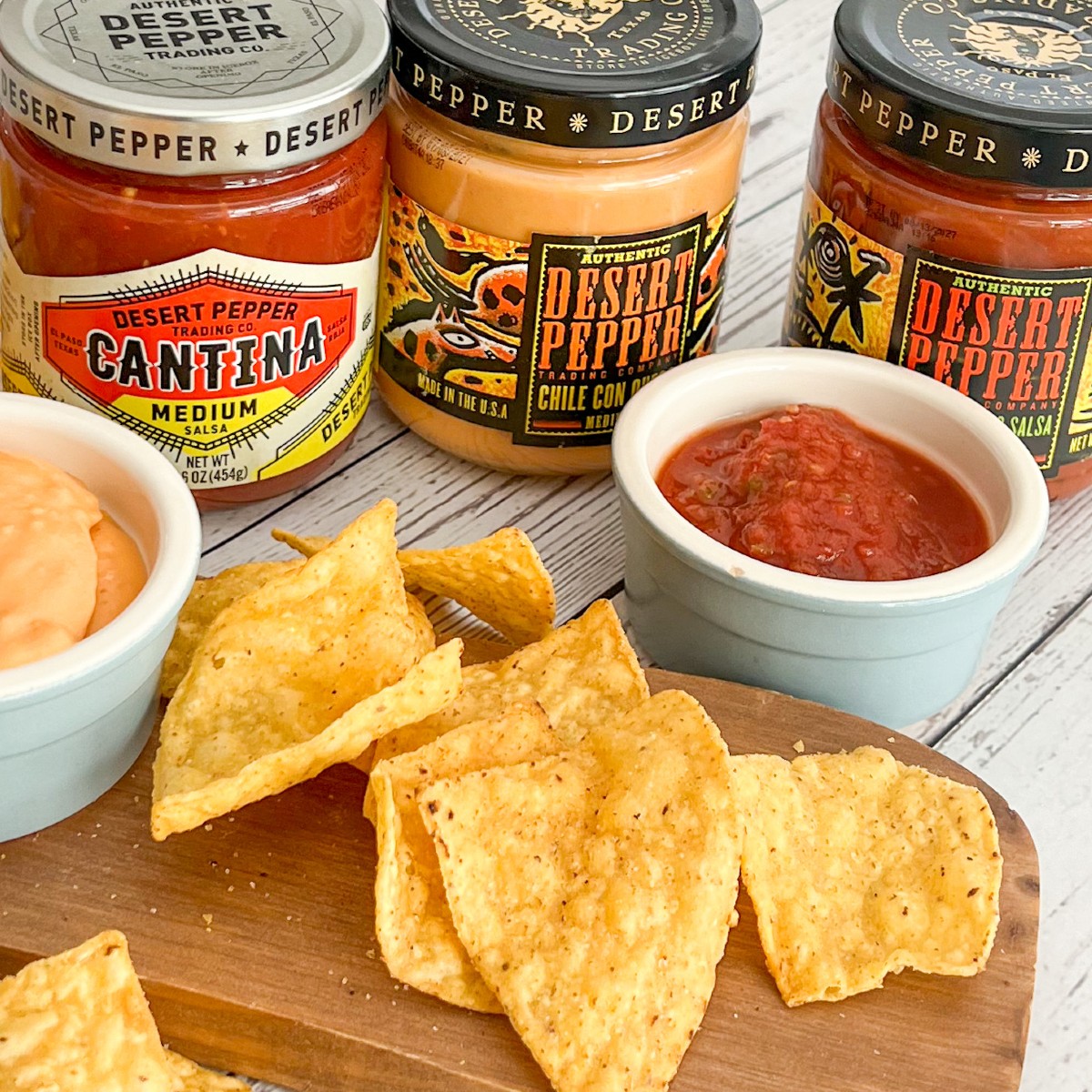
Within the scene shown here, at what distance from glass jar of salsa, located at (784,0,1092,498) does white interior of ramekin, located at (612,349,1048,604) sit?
66 millimetres

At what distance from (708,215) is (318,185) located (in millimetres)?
392

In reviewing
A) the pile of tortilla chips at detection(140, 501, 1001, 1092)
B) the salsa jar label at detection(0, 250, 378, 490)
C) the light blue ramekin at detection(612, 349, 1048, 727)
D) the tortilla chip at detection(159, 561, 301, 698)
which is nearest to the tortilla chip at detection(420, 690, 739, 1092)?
the pile of tortilla chips at detection(140, 501, 1001, 1092)

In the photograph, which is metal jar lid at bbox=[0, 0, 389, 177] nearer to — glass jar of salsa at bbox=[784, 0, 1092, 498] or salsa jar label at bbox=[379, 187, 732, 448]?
salsa jar label at bbox=[379, 187, 732, 448]

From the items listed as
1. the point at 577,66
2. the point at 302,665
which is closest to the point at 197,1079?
the point at 302,665

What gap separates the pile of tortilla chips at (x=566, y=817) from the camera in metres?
1.22

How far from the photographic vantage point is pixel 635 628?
1.65 meters

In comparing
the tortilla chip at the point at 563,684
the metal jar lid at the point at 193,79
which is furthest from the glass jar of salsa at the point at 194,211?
the tortilla chip at the point at 563,684

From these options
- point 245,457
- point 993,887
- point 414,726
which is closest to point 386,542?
point 414,726

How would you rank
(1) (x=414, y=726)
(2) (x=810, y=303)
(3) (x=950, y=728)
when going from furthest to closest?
(2) (x=810, y=303) < (3) (x=950, y=728) < (1) (x=414, y=726)

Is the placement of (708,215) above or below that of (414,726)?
above

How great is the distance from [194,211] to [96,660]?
1.41 ft

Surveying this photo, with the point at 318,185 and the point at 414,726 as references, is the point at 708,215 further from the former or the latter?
the point at 414,726

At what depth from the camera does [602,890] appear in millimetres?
1253

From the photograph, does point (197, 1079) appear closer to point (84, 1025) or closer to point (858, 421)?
point (84, 1025)
